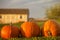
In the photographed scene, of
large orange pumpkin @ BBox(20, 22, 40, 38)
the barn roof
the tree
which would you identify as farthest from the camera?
the barn roof

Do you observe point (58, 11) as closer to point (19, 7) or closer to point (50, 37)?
point (19, 7)

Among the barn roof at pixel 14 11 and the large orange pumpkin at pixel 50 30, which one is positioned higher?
the large orange pumpkin at pixel 50 30

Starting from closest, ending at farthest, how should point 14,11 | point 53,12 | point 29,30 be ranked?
point 29,30 < point 53,12 < point 14,11

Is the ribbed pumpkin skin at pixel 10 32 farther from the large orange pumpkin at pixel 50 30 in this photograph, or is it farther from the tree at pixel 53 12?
the tree at pixel 53 12

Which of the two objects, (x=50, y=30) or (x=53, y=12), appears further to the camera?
(x=53, y=12)

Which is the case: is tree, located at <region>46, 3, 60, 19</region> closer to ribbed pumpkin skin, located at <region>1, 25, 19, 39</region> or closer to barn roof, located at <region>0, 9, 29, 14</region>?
barn roof, located at <region>0, 9, 29, 14</region>

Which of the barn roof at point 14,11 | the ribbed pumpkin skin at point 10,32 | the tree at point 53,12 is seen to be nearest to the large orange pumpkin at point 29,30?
the ribbed pumpkin skin at point 10,32

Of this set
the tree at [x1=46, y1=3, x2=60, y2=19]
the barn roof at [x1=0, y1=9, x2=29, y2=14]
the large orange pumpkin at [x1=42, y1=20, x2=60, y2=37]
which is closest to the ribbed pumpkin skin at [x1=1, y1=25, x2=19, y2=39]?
the large orange pumpkin at [x1=42, y1=20, x2=60, y2=37]

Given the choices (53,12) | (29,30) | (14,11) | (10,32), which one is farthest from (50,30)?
(14,11)

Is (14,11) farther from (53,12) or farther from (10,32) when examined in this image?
(10,32)

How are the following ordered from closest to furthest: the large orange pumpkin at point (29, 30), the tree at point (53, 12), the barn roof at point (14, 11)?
the large orange pumpkin at point (29, 30) < the tree at point (53, 12) < the barn roof at point (14, 11)

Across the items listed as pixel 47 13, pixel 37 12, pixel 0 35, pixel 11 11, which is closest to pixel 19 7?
pixel 11 11

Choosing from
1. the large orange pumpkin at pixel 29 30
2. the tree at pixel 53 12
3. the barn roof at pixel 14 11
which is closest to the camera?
the large orange pumpkin at pixel 29 30

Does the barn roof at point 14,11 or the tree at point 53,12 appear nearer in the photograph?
the tree at point 53,12
